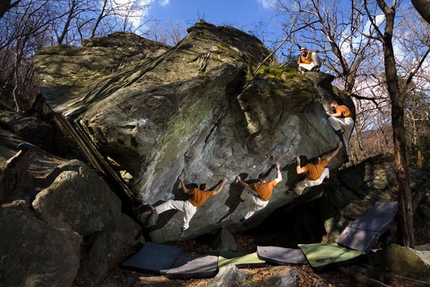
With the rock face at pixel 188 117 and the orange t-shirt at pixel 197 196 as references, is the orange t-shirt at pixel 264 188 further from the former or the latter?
the orange t-shirt at pixel 197 196

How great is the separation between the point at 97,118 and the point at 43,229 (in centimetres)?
214

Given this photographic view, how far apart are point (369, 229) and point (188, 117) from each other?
5.05 m

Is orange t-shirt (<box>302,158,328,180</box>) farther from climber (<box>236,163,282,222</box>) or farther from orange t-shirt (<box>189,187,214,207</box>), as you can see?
orange t-shirt (<box>189,187,214,207</box>)

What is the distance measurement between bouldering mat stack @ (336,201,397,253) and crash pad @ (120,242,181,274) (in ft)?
13.4

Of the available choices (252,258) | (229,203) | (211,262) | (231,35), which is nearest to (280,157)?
(229,203)

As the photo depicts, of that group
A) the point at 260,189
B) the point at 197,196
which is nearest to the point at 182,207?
the point at 197,196

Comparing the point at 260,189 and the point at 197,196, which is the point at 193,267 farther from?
the point at 260,189

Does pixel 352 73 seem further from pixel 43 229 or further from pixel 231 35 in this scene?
pixel 43 229

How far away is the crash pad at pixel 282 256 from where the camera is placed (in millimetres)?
6170

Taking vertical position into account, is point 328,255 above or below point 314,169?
below

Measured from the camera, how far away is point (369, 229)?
266 inches

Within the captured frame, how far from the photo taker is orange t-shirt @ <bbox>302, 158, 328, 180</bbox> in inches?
336

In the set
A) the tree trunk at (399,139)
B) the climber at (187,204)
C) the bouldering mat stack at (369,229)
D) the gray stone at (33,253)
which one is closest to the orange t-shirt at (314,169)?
the bouldering mat stack at (369,229)

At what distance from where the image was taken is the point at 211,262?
6336 mm
